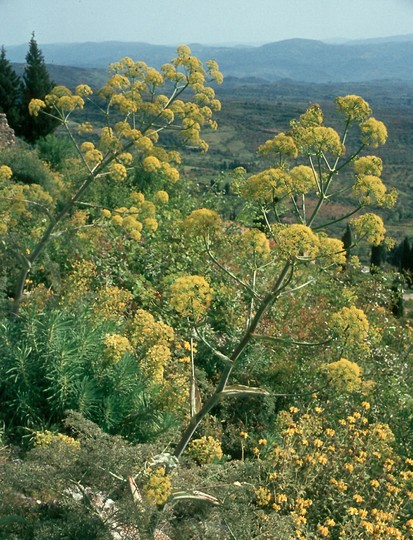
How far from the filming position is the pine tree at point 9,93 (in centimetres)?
2305

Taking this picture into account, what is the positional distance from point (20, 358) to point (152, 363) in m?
1.20

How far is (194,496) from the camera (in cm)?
430

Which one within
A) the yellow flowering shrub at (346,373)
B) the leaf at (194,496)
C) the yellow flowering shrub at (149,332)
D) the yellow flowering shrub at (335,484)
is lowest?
the yellow flowering shrub at (335,484)

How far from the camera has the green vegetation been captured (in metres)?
4.07

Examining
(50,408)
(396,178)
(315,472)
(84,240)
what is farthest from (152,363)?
(396,178)

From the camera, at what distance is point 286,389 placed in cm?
720

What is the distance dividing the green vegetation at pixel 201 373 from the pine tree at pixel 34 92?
1447cm

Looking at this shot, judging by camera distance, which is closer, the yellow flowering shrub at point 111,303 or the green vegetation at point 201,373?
the green vegetation at point 201,373

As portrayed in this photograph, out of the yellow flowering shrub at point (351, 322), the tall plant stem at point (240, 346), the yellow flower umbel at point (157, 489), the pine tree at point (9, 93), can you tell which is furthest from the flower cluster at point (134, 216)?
the pine tree at point (9, 93)

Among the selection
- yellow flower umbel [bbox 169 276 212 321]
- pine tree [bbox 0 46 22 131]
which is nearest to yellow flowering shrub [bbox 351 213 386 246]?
yellow flower umbel [bbox 169 276 212 321]

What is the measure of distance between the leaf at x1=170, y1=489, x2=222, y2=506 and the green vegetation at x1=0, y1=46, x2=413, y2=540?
0.02 meters

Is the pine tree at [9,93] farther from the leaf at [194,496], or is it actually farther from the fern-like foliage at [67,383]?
the leaf at [194,496]

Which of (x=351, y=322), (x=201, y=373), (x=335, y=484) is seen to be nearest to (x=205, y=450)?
(x=335, y=484)

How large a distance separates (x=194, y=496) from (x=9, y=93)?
75.7 ft
